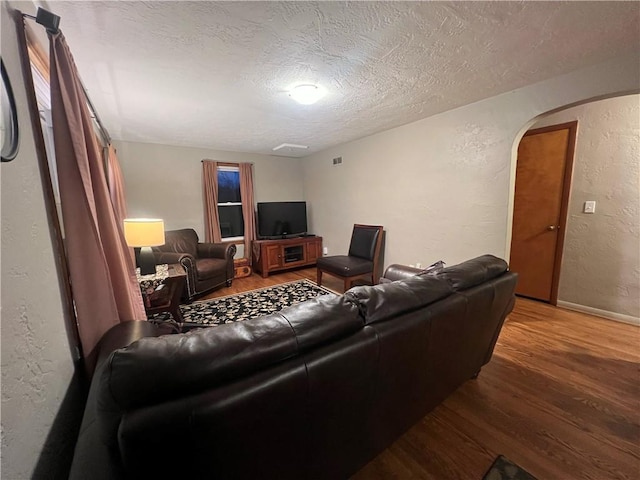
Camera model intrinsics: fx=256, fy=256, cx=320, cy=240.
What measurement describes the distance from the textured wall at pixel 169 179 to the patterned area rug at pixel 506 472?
181 inches

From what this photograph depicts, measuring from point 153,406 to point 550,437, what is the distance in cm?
190

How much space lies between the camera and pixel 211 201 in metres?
4.48

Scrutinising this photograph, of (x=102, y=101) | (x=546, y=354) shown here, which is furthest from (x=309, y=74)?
(x=546, y=354)

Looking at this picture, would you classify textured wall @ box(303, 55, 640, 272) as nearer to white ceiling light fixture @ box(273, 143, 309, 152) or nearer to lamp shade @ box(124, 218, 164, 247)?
white ceiling light fixture @ box(273, 143, 309, 152)

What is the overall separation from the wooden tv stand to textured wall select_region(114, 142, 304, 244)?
1095 mm

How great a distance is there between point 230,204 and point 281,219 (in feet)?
3.25

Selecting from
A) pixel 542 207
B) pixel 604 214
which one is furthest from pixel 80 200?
pixel 604 214

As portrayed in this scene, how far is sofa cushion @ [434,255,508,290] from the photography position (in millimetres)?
1371

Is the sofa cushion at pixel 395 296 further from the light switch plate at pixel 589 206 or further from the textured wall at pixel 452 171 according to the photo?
the light switch plate at pixel 589 206

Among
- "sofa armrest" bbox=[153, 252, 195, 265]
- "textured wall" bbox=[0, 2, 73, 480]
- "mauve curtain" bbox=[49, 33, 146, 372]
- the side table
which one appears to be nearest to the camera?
"textured wall" bbox=[0, 2, 73, 480]

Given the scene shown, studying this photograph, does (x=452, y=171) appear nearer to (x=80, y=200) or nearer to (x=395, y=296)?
(x=395, y=296)

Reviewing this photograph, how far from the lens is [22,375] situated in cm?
79

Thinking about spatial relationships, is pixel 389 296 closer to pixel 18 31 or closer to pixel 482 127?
pixel 18 31

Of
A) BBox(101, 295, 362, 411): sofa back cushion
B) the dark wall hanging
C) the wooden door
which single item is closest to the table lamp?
the dark wall hanging
